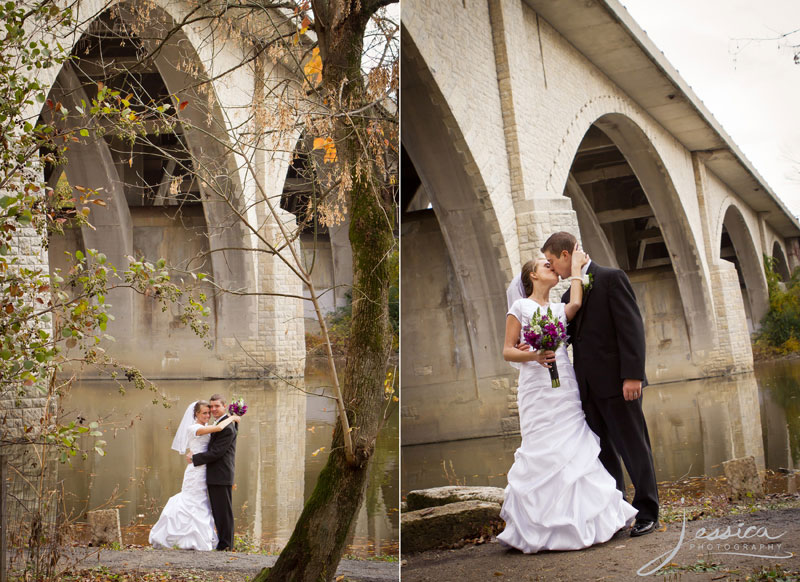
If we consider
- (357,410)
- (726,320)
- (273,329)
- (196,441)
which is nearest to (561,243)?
(357,410)

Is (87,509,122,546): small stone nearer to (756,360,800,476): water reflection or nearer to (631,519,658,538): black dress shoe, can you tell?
(631,519,658,538): black dress shoe

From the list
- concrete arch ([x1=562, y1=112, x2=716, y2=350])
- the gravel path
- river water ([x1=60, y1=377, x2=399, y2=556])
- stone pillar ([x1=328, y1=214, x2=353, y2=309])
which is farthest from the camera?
stone pillar ([x1=328, y1=214, x2=353, y2=309])

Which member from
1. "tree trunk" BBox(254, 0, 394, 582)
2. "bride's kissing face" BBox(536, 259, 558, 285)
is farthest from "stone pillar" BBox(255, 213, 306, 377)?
"bride's kissing face" BBox(536, 259, 558, 285)

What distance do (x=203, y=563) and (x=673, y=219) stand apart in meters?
13.8

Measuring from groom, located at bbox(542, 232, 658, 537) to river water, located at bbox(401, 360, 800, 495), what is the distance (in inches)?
38.7

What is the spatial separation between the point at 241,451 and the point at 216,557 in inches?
153

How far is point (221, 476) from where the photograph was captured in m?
4.97

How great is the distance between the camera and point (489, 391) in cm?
732

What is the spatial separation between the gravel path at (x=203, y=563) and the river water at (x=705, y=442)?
1.09 m

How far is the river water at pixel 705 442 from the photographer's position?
4137 millimetres

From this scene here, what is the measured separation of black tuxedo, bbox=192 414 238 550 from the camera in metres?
4.93

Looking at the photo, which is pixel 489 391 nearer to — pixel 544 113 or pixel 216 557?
pixel 216 557

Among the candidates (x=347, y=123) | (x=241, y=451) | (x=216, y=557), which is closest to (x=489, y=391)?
(x=241, y=451)

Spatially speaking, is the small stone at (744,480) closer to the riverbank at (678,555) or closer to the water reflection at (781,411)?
the riverbank at (678,555)
